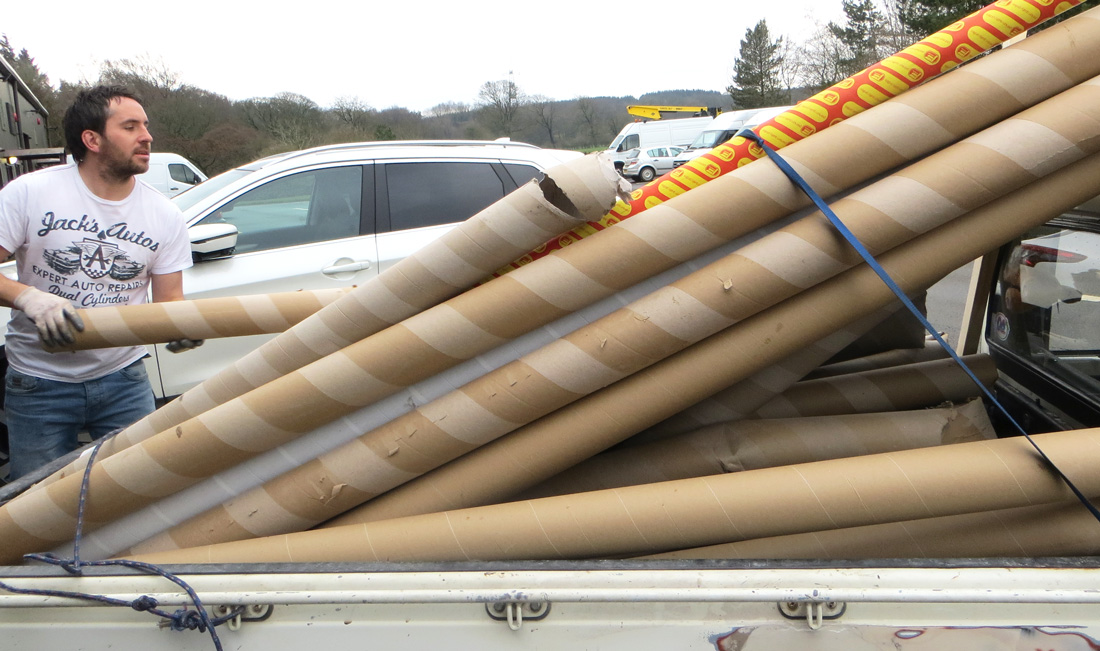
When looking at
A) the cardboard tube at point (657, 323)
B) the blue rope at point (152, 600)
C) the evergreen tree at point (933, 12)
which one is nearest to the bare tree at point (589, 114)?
the evergreen tree at point (933, 12)

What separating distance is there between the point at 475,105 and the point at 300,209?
48534 millimetres

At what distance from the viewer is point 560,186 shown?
1233 mm

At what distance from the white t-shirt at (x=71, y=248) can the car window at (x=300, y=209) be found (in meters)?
1.82

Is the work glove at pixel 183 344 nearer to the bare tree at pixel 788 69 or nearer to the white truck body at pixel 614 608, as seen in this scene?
the white truck body at pixel 614 608

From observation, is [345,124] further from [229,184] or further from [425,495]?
[425,495]

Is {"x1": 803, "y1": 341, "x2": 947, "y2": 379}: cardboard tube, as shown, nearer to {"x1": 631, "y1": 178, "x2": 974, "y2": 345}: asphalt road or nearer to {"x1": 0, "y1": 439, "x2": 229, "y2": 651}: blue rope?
{"x1": 0, "y1": 439, "x2": 229, "y2": 651}: blue rope

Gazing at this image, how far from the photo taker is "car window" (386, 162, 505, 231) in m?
4.38

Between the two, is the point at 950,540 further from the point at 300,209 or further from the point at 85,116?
the point at 300,209

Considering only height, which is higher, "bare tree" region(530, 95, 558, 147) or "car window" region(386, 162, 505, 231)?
"bare tree" region(530, 95, 558, 147)

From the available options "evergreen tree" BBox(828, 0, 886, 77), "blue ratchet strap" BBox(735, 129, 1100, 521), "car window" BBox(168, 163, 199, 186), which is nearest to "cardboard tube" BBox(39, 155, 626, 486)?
"blue ratchet strap" BBox(735, 129, 1100, 521)

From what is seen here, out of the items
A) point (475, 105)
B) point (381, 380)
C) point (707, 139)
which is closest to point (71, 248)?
point (381, 380)

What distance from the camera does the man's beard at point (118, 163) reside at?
7.49 feet

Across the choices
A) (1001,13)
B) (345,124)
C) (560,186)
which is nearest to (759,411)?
(560,186)

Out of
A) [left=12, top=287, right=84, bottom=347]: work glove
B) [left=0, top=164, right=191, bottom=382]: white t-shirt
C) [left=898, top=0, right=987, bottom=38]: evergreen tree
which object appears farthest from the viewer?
[left=898, top=0, right=987, bottom=38]: evergreen tree
